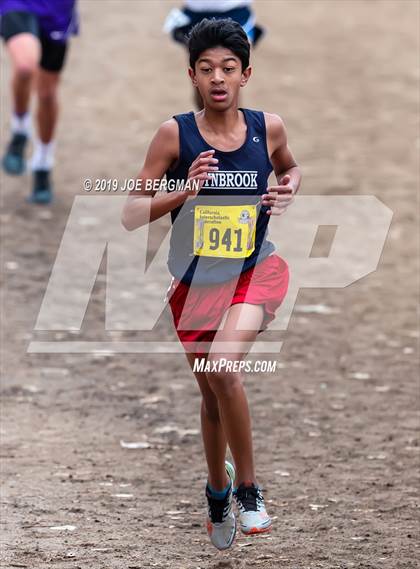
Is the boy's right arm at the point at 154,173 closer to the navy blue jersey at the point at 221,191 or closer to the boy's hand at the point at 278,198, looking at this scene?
the navy blue jersey at the point at 221,191

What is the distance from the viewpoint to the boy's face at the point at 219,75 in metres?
4.55

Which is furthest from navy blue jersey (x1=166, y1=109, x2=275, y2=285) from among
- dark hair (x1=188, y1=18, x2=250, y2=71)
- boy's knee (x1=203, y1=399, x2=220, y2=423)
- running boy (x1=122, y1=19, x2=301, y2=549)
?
boy's knee (x1=203, y1=399, x2=220, y2=423)

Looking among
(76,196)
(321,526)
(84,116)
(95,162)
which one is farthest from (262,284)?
(84,116)

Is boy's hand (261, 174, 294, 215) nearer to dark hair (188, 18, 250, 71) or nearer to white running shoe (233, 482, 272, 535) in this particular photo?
dark hair (188, 18, 250, 71)

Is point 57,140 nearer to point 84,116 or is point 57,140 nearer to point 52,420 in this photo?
point 84,116

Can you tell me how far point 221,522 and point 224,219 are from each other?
112cm

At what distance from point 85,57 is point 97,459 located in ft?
33.9

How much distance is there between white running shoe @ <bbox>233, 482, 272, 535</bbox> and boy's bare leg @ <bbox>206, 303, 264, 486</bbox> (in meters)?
0.11

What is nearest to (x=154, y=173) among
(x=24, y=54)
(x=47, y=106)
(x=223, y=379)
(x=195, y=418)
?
(x=223, y=379)

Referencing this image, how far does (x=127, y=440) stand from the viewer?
20.6ft

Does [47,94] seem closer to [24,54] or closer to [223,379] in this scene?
[24,54]

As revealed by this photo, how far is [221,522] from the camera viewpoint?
489cm

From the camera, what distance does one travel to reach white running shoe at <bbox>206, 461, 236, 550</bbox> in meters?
4.88

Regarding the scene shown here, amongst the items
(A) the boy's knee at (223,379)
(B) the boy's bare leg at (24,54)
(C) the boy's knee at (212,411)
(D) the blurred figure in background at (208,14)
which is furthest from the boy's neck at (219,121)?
(B) the boy's bare leg at (24,54)
